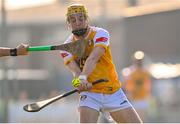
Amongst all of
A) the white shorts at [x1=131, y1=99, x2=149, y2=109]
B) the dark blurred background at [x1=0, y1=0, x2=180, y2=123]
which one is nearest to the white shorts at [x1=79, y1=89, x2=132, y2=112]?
the dark blurred background at [x1=0, y1=0, x2=180, y2=123]

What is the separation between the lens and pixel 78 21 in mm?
6918

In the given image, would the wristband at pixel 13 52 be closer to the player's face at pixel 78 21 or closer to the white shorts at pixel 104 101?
the player's face at pixel 78 21

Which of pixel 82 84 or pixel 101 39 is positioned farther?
pixel 101 39

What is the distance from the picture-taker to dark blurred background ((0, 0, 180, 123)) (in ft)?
35.2

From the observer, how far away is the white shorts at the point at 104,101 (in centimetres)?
696

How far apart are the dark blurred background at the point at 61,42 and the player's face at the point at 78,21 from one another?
357cm

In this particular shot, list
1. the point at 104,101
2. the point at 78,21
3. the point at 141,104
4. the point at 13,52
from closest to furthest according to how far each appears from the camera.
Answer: the point at 78,21, the point at 104,101, the point at 13,52, the point at 141,104

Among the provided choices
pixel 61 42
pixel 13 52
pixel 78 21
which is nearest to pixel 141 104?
pixel 61 42

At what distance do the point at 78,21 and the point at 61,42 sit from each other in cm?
420

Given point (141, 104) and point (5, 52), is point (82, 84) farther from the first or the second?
point (141, 104)

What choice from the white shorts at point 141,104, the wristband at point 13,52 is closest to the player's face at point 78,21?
the wristband at point 13,52

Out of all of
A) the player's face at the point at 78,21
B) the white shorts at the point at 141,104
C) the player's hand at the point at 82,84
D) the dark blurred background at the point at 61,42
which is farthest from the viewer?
the white shorts at the point at 141,104

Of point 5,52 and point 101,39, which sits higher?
point 101,39

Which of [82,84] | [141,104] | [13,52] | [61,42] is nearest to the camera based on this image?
[82,84]
